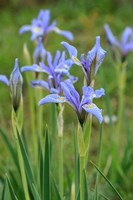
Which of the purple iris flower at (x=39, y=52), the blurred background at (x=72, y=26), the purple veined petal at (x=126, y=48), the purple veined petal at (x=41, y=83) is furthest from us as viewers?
the blurred background at (x=72, y=26)

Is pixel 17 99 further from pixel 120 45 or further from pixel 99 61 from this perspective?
pixel 120 45

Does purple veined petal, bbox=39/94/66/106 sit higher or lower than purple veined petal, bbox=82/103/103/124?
higher

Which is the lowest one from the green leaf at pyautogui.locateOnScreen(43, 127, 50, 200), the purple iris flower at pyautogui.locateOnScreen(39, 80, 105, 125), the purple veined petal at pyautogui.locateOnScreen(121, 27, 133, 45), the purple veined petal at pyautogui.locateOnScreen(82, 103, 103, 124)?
the green leaf at pyautogui.locateOnScreen(43, 127, 50, 200)

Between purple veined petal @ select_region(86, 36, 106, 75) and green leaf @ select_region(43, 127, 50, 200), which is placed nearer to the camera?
purple veined petal @ select_region(86, 36, 106, 75)

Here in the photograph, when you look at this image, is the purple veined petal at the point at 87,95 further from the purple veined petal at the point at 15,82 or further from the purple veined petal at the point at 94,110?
the purple veined petal at the point at 15,82

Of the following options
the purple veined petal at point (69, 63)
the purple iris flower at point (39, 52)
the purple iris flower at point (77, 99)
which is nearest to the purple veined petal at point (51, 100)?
the purple iris flower at point (77, 99)

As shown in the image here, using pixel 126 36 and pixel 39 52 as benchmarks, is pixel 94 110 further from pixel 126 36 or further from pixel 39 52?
pixel 126 36

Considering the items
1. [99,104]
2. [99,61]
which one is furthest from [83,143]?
[99,104]

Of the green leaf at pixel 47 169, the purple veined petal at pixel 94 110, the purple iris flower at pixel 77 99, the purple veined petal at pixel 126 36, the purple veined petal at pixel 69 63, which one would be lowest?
the green leaf at pixel 47 169

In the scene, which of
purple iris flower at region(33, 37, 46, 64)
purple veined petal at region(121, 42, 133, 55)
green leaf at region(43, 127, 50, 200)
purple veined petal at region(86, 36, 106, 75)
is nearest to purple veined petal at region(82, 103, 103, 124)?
purple veined petal at region(86, 36, 106, 75)

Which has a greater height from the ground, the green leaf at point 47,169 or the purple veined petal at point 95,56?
the purple veined petal at point 95,56

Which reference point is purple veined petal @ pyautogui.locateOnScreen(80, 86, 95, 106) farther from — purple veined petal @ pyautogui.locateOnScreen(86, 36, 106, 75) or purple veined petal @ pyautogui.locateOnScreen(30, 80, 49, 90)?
purple veined petal @ pyautogui.locateOnScreen(30, 80, 49, 90)
